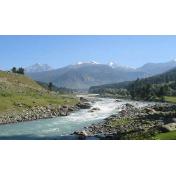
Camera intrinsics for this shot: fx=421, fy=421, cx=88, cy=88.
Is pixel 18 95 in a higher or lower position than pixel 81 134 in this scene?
higher

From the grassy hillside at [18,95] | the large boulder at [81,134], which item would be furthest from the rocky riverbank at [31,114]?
the large boulder at [81,134]

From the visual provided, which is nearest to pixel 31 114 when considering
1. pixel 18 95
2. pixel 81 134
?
pixel 18 95

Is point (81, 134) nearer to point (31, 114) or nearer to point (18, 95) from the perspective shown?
point (31, 114)

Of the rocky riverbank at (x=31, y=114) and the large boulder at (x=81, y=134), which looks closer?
the large boulder at (x=81, y=134)

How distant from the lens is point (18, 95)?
279 ft

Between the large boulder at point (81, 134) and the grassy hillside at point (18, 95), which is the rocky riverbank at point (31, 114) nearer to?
the grassy hillside at point (18, 95)

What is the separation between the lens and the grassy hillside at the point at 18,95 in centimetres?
7471

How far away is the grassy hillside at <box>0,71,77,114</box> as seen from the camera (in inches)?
2941
